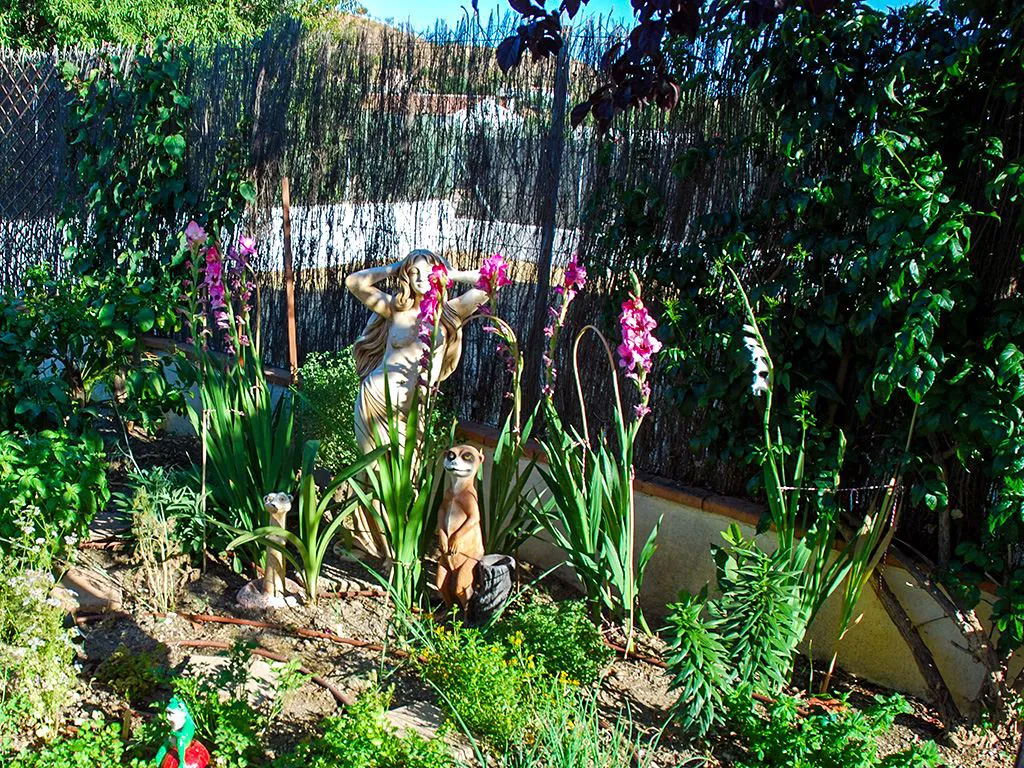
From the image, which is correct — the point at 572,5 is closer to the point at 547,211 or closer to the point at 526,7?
the point at 526,7

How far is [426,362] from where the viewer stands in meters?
3.83

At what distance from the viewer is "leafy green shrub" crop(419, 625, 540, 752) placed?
2752 millimetres

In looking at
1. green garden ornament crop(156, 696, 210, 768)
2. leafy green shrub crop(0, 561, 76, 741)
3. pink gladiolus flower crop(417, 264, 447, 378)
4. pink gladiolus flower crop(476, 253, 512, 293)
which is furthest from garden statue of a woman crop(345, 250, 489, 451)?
green garden ornament crop(156, 696, 210, 768)

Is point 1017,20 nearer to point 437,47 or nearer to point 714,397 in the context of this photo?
point 714,397

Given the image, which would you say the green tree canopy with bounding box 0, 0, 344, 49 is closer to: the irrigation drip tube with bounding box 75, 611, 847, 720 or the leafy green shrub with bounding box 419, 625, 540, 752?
the irrigation drip tube with bounding box 75, 611, 847, 720

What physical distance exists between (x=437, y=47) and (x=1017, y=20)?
9.39ft

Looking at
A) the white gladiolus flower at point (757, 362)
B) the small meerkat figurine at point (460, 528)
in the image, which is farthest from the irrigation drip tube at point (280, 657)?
the white gladiolus flower at point (757, 362)

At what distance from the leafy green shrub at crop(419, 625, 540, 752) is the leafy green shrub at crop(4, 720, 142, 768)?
0.85m

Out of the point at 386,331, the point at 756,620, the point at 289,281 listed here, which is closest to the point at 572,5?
the point at 756,620

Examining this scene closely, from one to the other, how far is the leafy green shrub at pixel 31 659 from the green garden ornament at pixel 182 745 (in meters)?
0.53

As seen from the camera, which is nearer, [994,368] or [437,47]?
[994,368]

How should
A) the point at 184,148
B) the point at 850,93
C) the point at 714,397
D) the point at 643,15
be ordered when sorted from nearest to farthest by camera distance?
the point at 643,15 < the point at 850,93 < the point at 714,397 < the point at 184,148

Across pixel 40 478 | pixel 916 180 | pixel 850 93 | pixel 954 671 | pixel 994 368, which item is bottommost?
pixel 954 671

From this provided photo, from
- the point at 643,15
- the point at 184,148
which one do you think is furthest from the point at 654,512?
the point at 184,148
